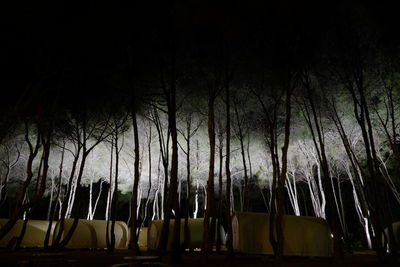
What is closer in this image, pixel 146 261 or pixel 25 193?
pixel 146 261

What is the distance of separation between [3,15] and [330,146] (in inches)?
530

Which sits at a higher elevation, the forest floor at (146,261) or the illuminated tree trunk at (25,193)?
the illuminated tree trunk at (25,193)

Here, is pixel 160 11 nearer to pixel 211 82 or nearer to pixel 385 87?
pixel 211 82

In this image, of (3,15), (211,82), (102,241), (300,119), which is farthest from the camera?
(102,241)

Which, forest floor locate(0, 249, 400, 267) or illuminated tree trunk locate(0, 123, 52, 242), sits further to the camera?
illuminated tree trunk locate(0, 123, 52, 242)

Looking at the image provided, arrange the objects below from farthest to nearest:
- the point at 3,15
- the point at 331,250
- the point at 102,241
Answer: the point at 102,241
the point at 331,250
the point at 3,15

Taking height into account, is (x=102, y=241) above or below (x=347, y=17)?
below

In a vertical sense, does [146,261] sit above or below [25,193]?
below

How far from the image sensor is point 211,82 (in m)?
10.1

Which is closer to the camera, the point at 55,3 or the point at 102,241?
the point at 55,3

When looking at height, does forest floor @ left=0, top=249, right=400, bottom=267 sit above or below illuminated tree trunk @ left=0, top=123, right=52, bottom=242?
below

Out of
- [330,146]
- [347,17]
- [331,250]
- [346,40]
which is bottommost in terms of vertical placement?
[331,250]

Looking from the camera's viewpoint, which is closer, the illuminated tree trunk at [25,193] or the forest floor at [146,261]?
the forest floor at [146,261]

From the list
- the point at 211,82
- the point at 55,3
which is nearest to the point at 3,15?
the point at 55,3
